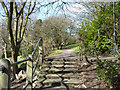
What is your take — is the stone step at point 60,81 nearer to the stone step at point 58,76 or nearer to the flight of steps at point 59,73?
the flight of steps at point 59,73

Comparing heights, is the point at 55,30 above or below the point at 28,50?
above

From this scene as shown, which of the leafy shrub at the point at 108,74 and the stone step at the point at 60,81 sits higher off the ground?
the leafy shrub at the point at 108,74

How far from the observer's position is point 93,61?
412 cm

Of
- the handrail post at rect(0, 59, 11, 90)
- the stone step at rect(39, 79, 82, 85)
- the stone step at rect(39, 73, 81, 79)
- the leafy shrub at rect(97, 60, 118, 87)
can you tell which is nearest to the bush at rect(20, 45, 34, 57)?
the stone step at rect(39, 73, 81, 79)

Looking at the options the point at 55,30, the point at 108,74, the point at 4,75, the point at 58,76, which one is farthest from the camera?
the point at 55,30

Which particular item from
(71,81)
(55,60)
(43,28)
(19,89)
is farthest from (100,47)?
(43,28)

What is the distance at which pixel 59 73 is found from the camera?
3639mm

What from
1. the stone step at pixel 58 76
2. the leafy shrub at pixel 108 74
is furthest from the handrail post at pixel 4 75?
the leafy shrub at pixel 108 74

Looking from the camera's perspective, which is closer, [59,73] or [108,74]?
[108,74]

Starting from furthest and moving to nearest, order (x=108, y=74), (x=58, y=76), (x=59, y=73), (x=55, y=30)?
Answer: 1. (x=55, y=30)
2. (x=59, y=73)
3. (x=58, y=76)
4. (x=108, y=74)

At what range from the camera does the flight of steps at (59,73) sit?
10.0 feet

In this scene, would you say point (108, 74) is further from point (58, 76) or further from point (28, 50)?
point (28, 50)

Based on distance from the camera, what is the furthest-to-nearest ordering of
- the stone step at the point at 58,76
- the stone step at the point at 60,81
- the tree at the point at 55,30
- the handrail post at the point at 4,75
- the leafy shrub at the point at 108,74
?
the tree at the point at 55,30 → the stone step at the point at 58,76 → the stone step at the point at 60,81 → the leafy shrub at the point at 108,74 → the handrail post at the point at 4,75

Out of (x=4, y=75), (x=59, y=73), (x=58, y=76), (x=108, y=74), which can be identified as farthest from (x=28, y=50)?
(x=4, y=75)
